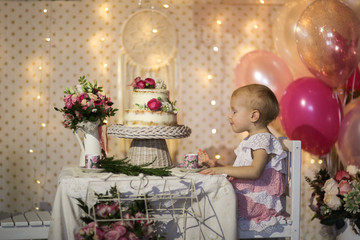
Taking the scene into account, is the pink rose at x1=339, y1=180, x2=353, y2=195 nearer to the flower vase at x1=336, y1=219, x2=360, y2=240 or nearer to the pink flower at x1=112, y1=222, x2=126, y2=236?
the flower vase at x1=336, y1=219, x2=360, y2=240

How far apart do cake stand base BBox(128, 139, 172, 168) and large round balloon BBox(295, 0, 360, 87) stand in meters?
1.13

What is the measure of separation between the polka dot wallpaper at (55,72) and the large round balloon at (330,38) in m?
0.99

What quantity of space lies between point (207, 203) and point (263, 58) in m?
1.45

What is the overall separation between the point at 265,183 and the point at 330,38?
1.03 metres

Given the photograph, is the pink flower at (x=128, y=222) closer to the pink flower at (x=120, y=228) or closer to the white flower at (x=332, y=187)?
the pink flower at (x=120, y=228)

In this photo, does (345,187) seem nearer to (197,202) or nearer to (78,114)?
(197,202)

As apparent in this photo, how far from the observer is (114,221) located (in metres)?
2.47

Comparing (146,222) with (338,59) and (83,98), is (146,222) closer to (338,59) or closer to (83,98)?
(83,98)

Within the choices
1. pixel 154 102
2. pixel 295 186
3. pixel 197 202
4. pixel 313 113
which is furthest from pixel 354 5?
pixel 197 202

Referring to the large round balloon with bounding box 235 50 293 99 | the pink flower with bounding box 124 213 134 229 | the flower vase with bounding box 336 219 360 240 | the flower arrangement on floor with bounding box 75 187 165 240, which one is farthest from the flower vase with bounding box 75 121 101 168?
the flower vase with bounding box 336 219 360 240

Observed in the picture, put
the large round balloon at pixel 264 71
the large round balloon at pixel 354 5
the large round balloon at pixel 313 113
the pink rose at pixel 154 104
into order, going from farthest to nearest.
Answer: the large round balloon at pixel 264 71, the large round balloon at pixel 313 113, the large round balloon at pixel 354 5, the pink rose at pixel 154 104

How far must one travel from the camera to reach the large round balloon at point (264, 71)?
3623 millimetres

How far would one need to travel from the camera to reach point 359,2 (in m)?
3.36

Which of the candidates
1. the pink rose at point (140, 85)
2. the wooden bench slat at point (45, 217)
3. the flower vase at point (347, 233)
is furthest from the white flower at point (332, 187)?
the wooden bench slat at point (45, 217)
